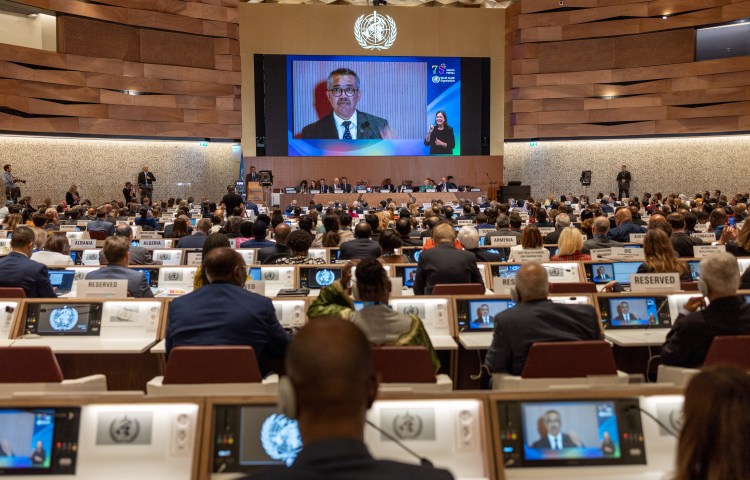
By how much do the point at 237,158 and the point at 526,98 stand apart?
10.00m

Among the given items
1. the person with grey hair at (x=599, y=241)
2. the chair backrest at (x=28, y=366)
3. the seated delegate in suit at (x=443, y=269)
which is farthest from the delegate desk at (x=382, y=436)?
the person with grey hair at (x=599, y=241)

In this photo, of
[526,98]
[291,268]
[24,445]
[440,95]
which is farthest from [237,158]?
[24,445]

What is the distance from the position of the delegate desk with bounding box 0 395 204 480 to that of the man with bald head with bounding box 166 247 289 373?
1.12m

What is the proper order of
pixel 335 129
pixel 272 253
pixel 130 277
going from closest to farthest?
pixel 130 277, pixel 272 253, pixel 335 129

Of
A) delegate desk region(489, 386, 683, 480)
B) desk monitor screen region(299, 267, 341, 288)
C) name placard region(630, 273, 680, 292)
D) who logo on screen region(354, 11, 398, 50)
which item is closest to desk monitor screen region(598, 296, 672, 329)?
name placard region(630, 273, 680, 292)

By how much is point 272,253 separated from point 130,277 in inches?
96.0

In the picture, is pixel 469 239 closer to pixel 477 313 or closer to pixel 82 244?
pixel 477 313

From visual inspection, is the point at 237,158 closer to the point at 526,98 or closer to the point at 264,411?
the point at 526,98

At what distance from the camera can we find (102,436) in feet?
9.20

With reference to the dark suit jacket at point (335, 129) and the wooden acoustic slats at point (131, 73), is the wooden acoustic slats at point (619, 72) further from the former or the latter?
the wooden acoustic slats at point (131, 73)

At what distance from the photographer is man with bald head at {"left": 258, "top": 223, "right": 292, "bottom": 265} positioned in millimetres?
8266

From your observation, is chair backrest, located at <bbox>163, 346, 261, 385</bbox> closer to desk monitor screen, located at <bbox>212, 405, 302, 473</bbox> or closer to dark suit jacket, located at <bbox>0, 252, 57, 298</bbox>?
desk monitor screen, located at <bbox>212, 405, 302, 473</bbox>

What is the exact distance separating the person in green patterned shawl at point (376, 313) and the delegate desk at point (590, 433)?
115cm

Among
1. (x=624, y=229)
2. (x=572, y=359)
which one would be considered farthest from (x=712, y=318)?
(x=624, y=229)
